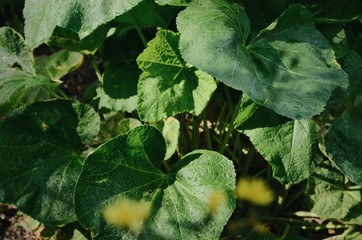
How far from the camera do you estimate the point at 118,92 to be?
1.87 m

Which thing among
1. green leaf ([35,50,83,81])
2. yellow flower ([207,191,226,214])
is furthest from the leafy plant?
green leaf ([35,50,83,81])

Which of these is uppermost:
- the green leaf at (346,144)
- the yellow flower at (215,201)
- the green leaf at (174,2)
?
the green leaf at (174,2)

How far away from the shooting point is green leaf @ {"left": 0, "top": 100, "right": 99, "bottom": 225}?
62.9 inches

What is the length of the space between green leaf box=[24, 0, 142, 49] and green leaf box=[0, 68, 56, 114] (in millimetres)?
228

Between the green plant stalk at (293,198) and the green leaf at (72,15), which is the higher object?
the green leaf at (72,15)

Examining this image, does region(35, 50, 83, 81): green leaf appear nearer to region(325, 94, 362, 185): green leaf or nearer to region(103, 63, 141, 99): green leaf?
region(103, 63, 141, 99): green leaf

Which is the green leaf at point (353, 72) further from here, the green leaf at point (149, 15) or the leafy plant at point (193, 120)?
the green leaf at point (149, 15)

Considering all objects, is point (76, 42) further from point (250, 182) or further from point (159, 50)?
point (250, 182)

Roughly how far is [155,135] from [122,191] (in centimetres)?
20

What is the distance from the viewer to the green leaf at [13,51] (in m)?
1.83

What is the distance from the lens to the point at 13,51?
6.04 ft

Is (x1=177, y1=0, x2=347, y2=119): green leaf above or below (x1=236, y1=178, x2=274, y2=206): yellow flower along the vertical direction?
above

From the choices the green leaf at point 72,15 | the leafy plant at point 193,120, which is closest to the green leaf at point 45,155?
the leafy plant at point 193,120

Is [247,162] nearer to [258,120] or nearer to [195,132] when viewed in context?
[195,132]
